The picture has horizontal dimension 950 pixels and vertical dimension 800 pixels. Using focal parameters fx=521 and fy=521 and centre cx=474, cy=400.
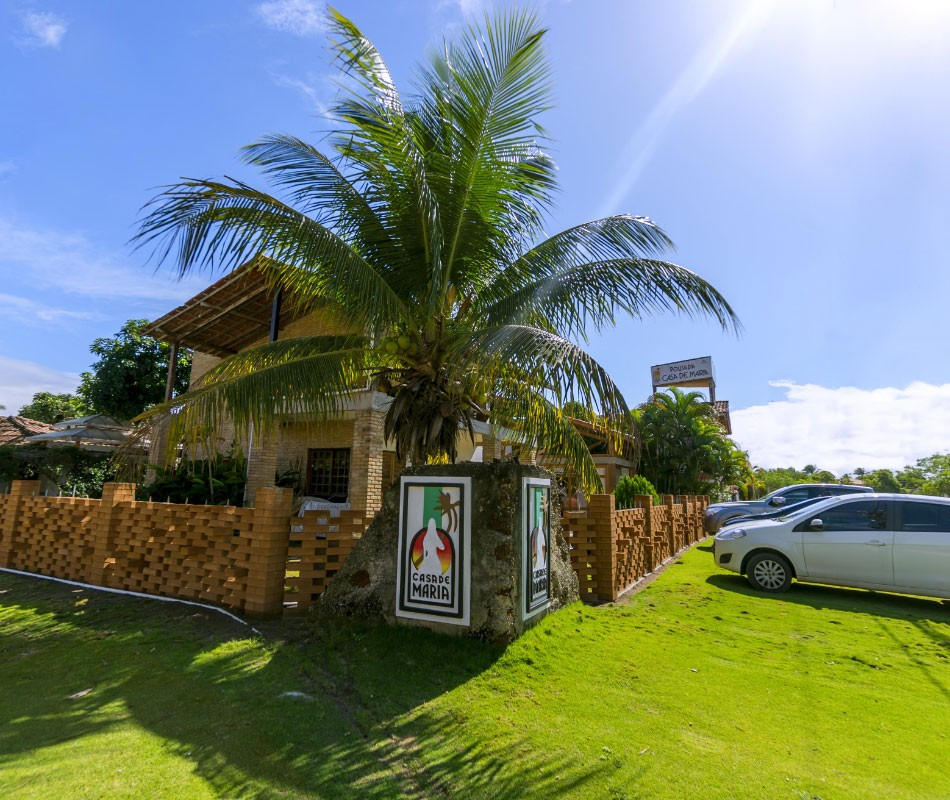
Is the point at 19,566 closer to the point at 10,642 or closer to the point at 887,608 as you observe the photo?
the point at 10,642

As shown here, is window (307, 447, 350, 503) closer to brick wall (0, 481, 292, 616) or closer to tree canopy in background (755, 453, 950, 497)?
brick wall (0, 481, 292, 616)

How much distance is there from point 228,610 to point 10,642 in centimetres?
200

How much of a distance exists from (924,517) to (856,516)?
0.70 m

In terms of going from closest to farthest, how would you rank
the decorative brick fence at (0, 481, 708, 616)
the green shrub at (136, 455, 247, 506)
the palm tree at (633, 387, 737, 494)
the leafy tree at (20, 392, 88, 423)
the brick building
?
the decorative brick fence at (0, 481, 708, 616) < the green shrub at (136, 455, 247, 506) < the brick building < the palm tree at (633, 387, 737, 494) < the leafy tree at (20, 392, 88, 423)

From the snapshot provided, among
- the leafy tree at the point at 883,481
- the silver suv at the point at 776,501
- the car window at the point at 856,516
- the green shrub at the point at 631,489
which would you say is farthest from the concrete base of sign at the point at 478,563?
the leafy tree at the point at 883,481

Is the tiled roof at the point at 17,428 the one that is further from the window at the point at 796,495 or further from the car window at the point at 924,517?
the window at the point at 796,495

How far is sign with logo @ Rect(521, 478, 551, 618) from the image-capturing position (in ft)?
15.8

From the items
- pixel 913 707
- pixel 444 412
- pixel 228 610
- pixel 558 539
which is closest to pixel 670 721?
pixel 913 707

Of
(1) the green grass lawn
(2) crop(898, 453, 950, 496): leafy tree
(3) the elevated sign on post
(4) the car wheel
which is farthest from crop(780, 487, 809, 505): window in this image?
(2) crop(898, 453, 950, 496): leafy tree

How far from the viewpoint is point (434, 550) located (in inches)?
186

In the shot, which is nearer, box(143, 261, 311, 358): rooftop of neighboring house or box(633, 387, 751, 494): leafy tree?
box(143, 261, 311, 358): rooftop of neighboring house

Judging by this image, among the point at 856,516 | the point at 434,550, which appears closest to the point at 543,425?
the point at 434,550

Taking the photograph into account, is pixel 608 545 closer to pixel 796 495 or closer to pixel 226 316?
pixel 796 495

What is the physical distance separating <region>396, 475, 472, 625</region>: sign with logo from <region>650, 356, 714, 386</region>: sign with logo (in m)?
34.7
